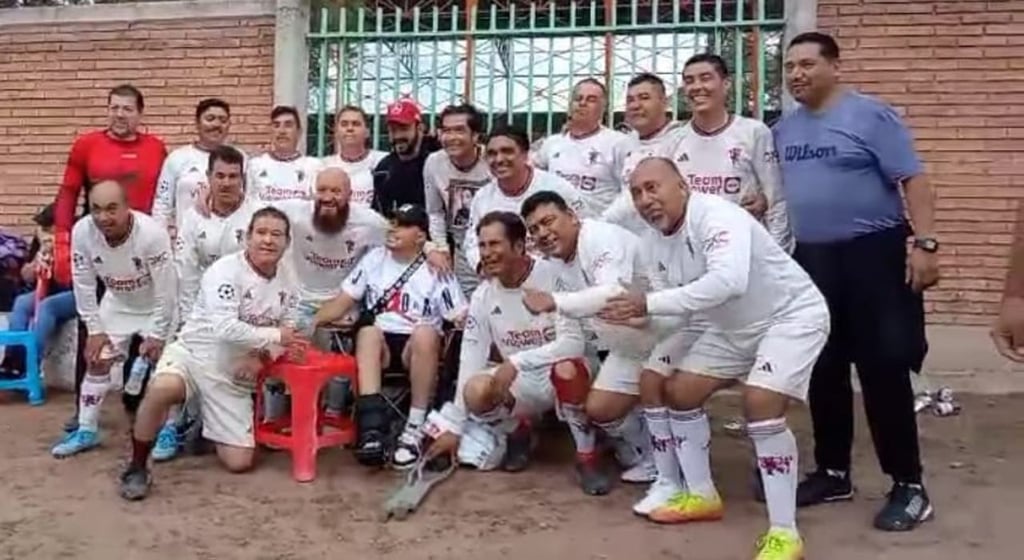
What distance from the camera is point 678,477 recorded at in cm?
489

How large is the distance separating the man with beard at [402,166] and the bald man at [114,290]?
3.90 ft

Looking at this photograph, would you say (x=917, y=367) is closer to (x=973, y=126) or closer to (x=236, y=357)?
(x=236, y=357)

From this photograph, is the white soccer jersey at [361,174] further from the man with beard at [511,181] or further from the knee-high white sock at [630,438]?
the knee-high white sock at [630,438]

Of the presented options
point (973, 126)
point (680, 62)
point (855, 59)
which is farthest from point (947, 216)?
point (680, 62)

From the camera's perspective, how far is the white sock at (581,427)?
5309 mm

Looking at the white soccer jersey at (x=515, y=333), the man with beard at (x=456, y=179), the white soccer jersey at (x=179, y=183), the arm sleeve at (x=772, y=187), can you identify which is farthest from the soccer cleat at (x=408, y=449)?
the arm sleeve at (x=772, y=187)

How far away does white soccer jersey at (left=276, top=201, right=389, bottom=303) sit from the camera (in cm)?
627

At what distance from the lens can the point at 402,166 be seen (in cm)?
657

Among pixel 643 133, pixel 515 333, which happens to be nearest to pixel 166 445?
pixel 515 333

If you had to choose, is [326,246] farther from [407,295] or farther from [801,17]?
[801,17]

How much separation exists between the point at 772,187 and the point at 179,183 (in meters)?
3.33

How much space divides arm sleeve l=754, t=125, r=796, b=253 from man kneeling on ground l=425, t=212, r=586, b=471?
96 centimetres

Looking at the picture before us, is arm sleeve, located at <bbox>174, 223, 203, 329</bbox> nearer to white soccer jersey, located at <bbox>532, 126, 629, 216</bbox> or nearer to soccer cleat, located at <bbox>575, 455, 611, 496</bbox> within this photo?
white soccer jersey, located at <bbox>532, 126, 629, 216</bbox>

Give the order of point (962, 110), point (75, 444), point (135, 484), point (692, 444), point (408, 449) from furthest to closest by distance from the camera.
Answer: point (962, 110), point (75, 444), point (408, 449), point (135, 484), point (692, 444)
